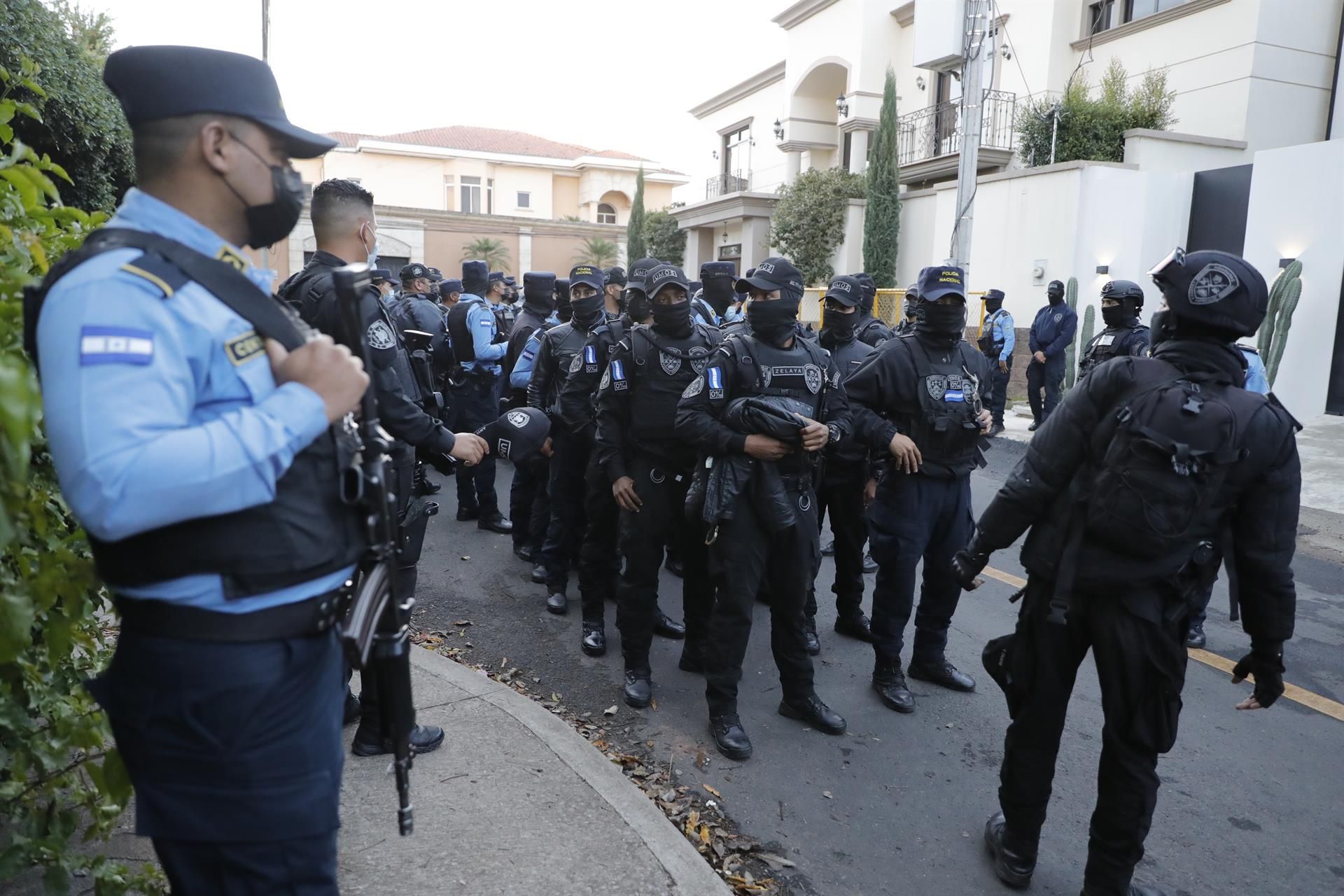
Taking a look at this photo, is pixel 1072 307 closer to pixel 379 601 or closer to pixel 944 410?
pixel 944 410

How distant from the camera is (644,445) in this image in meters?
4.68

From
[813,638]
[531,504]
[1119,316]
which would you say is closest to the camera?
[813,638]

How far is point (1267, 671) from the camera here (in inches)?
112

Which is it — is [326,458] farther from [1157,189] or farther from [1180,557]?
[1157,189]

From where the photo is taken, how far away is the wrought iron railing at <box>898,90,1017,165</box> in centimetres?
2119

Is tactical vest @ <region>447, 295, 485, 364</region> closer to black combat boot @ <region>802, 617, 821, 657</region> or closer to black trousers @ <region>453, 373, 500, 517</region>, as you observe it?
black trousers @ <region>453, 373, 500, 517</region>

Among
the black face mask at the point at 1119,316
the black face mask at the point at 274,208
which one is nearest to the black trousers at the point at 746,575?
Result: the black face mask at the point at 274,208

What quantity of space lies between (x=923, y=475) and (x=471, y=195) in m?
47.9

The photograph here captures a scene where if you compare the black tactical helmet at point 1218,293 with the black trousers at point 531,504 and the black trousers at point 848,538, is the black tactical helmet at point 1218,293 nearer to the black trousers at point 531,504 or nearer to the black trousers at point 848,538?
the black trousers at point 848,538

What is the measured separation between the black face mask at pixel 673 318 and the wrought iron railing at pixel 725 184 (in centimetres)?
2843

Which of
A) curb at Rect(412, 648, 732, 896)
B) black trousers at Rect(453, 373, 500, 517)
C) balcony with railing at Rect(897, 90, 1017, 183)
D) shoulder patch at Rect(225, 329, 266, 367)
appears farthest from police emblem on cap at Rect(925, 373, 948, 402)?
balcony with railing at Rect(897, 90, 1017, 183)

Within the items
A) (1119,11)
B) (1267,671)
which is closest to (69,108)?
(1267,671)

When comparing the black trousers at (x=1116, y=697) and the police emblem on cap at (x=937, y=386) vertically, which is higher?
the police emblem on cap at (x=937, y=386)

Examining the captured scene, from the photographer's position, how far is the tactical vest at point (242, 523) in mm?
1545
